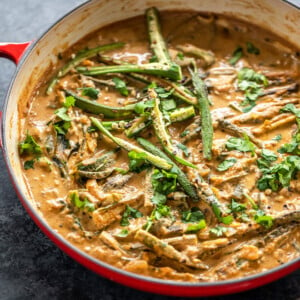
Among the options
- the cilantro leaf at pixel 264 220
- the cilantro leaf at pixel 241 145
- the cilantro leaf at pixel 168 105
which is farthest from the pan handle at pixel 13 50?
the cilantro leaf at pixel 264 220

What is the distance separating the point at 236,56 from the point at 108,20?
0.98 metres

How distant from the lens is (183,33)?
4699 mm

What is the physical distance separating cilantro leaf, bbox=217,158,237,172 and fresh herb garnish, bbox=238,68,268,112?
49 centimetres

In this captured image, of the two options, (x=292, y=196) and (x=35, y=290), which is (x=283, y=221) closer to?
(x=292, y=196)

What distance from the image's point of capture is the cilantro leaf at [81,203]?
3.60m

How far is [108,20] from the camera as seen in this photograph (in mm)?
4645

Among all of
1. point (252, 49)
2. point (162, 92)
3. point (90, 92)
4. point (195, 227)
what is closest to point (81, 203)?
point (195, 227)

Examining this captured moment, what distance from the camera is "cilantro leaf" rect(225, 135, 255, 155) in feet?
12.8

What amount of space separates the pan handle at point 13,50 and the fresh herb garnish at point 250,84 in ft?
4.87

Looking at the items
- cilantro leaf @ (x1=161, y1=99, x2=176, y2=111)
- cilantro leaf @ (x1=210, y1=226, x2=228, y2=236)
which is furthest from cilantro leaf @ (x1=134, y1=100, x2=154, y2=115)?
cilantro leaf @ (x1=210, y1=226, x2=228, y2=236)

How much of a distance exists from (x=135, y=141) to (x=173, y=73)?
0.59 meters

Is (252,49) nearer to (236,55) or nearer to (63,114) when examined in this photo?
(236,55)

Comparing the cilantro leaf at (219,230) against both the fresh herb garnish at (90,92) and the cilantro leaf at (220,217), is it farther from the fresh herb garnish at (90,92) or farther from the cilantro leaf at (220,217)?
the fresh herb garnish at (90,92)

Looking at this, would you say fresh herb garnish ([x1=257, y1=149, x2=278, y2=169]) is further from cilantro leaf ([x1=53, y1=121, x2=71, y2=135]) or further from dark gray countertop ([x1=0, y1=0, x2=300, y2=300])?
cilantro leaf ([x1=53, y1=121, x2=71, y2=135])
